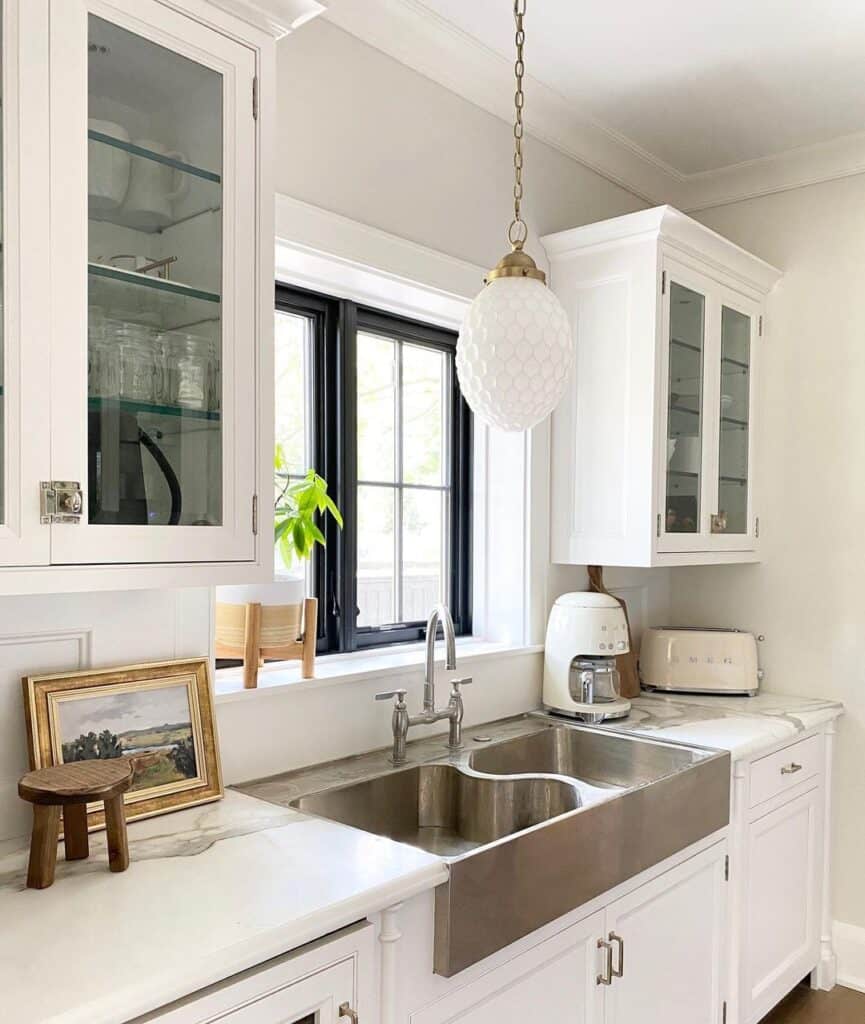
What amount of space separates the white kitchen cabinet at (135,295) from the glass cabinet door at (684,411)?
145 cm

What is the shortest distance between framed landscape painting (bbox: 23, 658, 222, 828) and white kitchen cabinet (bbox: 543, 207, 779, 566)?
134 cm

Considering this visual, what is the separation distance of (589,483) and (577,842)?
124 cm

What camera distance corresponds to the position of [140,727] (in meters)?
1.58

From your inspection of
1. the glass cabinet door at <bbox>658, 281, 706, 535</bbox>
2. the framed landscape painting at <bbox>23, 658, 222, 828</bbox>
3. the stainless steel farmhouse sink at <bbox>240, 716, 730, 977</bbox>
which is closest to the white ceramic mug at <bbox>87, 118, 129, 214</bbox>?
the framed landscape painting at <bbox>23, 658, 222, 828</bbox>

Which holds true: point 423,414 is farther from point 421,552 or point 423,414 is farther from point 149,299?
point 149,299

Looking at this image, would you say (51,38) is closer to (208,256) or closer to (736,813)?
(208,256)

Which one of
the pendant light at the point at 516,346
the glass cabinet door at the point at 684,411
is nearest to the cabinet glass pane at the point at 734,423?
the glass cabinet door at the point at 684,411

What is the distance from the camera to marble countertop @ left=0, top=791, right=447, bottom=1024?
3.32 feet

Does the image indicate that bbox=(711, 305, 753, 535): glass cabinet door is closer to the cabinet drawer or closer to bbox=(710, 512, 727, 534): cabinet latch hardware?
bbox=(710, 512, 727, 534): cabinet latch hardware

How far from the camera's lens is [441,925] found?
54.5 inches

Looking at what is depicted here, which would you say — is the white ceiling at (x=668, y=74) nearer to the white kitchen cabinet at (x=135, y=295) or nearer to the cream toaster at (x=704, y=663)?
the white kitchen cabinet at (x=135, y=295)

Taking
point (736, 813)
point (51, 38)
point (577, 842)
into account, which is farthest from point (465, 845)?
point (51, 38)

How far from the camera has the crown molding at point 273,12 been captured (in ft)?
4.68

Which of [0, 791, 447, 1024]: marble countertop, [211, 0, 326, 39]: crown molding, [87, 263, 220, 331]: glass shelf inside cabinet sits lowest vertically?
[0, 791, 447, 1024]: marble countertop
